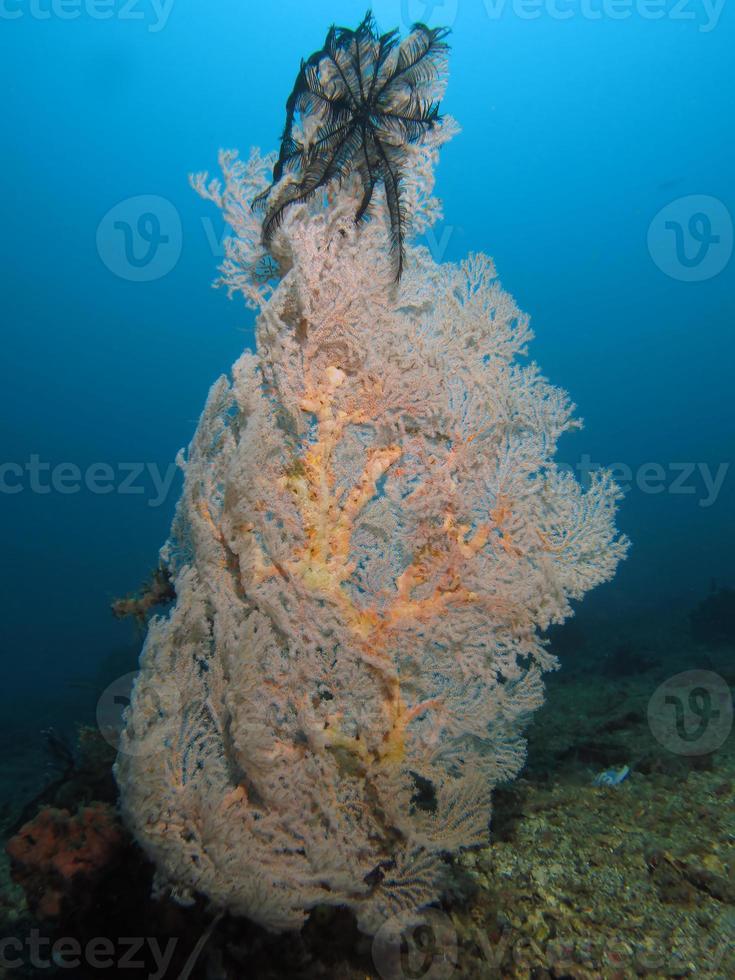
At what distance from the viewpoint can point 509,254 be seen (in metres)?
101

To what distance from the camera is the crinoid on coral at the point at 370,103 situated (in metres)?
3.44

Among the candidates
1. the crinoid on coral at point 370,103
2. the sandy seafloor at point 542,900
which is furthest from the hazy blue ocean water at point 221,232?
the crinoid on coral at point 370,103

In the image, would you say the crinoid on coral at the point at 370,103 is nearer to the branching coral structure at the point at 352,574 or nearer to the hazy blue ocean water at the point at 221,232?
the branching coral structure at the point at 352,574

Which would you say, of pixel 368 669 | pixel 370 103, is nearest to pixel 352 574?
pixel 368 669

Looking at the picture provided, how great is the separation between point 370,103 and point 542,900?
5.73m

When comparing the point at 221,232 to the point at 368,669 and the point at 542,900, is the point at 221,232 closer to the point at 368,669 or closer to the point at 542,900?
the point at 368,669

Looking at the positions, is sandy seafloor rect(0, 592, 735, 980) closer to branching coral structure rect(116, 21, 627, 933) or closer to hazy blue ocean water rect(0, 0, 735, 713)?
branching coral structure rect(116, 21, 627, 933)

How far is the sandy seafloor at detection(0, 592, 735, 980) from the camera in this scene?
2852 millimetres

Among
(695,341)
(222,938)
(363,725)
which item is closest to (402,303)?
(363,725)

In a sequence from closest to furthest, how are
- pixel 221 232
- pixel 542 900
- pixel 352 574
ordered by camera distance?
pixel 542 900
pixel 352 574
pixel 221 232

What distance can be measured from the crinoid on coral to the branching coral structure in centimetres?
20

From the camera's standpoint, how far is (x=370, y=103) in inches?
136

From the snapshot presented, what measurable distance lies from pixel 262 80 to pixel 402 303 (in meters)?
103

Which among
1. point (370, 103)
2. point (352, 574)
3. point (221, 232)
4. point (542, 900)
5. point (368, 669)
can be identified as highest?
point (221, 232)
